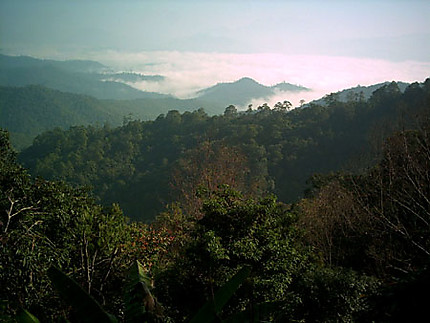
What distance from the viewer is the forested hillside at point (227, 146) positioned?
3416cm

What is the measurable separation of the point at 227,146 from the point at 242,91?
14805 cm

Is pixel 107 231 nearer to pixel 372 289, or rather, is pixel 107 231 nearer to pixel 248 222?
pixel 248 222

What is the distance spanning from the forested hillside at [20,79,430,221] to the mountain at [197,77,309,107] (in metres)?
102

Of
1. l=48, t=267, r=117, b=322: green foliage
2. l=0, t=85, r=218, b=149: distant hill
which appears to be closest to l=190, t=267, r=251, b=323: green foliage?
l=48, t=267, r=117, b=322: green foliage

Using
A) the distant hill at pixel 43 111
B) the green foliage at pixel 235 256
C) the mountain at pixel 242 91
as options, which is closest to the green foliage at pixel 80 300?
the green foliage at pixel 235 256

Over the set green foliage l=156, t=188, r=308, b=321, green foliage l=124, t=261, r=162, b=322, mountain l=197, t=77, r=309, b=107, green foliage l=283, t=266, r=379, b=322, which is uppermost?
mountain l=197, t=77, r=309, b=107

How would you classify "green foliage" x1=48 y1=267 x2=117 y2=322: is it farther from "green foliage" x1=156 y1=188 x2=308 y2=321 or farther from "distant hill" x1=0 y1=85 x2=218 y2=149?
"distant hill" x1=0 y1=85 x2=218 y2=149

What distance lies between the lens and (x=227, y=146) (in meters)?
28.2

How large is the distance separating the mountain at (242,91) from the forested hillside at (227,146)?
10200 centimetres

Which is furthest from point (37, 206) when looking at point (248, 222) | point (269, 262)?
point (269, 262)

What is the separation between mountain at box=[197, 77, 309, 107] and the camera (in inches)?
6132

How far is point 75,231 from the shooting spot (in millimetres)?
6688

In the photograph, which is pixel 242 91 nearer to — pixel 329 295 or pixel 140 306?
pixel 329 295

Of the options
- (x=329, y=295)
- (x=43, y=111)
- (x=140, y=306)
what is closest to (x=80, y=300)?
(x=140, y=306)
